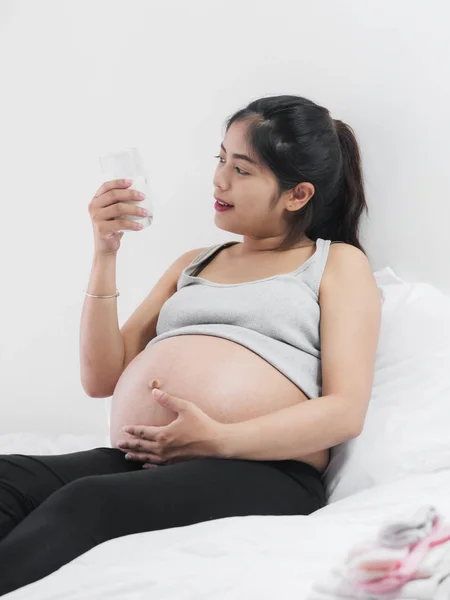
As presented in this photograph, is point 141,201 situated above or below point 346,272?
above

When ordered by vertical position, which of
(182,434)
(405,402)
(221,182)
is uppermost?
(221,182)

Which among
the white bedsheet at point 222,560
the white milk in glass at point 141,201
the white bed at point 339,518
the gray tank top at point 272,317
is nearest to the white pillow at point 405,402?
the white bed at point 339,518

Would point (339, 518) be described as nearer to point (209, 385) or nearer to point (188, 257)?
point (209, 385)

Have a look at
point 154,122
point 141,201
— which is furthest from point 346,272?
point 154,122

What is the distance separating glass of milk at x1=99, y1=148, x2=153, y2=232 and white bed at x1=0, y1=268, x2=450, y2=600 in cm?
50

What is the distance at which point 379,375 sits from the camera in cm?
142

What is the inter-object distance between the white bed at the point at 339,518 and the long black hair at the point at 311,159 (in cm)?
17

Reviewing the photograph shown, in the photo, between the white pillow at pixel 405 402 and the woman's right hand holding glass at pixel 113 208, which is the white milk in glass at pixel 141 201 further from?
the white pillow at pixel 405 402

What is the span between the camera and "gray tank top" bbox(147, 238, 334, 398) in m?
1.31

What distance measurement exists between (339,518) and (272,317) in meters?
0.43

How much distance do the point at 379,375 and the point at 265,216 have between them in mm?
346

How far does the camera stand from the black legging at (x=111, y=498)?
900 millimetres

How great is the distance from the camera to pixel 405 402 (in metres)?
1.34

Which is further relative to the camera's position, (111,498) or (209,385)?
(209,385)
